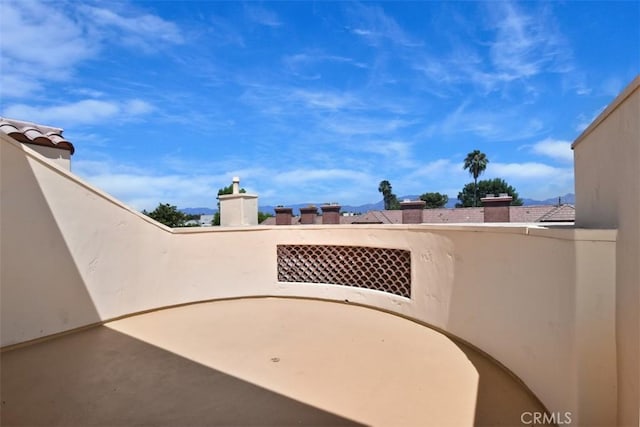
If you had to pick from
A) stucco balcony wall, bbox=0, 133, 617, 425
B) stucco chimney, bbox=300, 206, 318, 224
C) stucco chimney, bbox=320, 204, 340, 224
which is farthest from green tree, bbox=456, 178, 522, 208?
stucco balcony wall, bbox=0, 133, 617, 425

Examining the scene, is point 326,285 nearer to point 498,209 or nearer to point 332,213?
point 498,209

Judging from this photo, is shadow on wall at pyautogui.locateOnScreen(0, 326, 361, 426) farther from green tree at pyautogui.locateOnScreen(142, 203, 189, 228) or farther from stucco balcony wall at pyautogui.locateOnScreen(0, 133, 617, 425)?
green tree at pyautogui.locateOnScreen(142, 203, 189, 228)

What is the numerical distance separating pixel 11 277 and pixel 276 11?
1002cm

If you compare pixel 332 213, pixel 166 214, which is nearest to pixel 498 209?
pixel 332 213

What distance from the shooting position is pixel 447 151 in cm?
5644

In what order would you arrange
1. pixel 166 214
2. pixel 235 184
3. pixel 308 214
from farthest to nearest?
pixel 166 214
pixel 308 214
pixel 235 184

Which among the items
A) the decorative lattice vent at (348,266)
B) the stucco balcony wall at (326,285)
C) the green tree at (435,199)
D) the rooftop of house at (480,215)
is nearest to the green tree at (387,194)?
the green tree at (435,199)

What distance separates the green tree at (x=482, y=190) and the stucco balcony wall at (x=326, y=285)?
66247 millimetres

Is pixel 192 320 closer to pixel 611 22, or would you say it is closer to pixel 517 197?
pixel 611 22

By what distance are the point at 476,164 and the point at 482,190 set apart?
19.2 feet

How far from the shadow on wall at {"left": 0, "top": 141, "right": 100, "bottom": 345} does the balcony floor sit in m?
0.32

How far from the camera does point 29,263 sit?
452 cm

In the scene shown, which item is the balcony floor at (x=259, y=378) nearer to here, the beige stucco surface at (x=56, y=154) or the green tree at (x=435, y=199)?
the beige stucco surface at (x=56, y=154)

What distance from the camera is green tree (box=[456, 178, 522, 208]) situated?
6675cm
